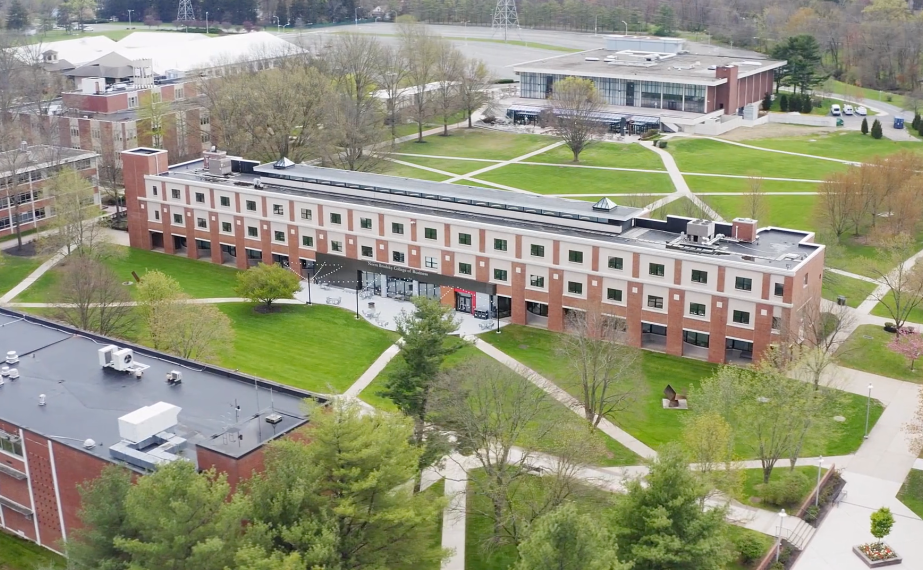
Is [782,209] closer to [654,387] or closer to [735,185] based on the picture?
[735,185]

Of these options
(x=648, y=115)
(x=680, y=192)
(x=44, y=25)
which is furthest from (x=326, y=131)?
(x=44, y=25)

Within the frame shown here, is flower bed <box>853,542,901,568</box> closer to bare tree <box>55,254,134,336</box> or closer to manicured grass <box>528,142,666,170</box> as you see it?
bare tree <box>55,254,134,336</box>

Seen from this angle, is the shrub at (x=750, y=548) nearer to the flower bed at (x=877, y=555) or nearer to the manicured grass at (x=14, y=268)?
the flower bed at (x=877, y=555)

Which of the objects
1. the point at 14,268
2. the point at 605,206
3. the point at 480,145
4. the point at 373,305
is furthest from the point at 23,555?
the point at 480,145

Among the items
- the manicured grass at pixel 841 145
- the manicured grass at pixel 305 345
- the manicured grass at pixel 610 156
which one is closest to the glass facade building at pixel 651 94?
the manicured grass at pixel 841 145

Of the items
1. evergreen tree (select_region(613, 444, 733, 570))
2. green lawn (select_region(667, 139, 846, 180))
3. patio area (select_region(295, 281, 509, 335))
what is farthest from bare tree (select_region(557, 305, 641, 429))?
green lawn (select_region(667, 139, 846, 180))

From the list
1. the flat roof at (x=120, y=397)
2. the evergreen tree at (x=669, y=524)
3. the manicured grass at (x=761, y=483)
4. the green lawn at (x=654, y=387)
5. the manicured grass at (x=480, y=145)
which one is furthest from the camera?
the manicured grass at (x=480, y=145)
